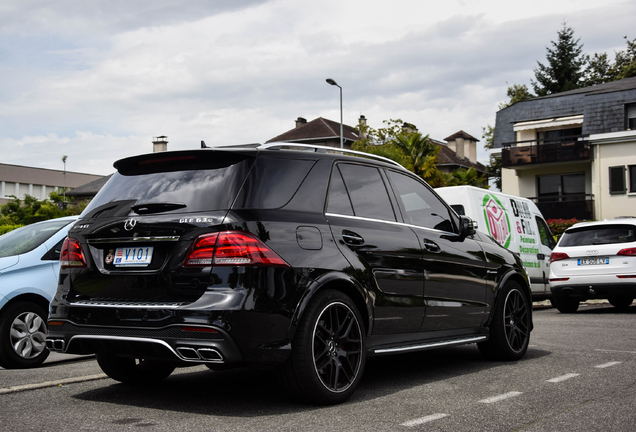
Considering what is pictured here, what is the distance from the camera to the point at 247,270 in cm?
450

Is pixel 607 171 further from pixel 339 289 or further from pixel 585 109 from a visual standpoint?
pixel 339 289

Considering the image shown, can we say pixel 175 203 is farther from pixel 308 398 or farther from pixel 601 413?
pixel 601 413

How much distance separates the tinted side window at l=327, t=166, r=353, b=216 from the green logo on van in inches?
316

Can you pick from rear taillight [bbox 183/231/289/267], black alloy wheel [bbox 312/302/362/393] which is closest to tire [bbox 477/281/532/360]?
black alloy wheel [bbox 312/302/362/393]

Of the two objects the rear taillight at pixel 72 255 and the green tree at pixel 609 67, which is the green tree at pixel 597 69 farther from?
the rear taillight at pixel 72 255

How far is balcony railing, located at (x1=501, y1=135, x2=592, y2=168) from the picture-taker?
127ft

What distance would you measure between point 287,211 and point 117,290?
1242 millimetres

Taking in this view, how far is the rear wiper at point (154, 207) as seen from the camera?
4.84 meters

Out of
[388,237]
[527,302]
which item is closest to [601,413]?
[388,237]

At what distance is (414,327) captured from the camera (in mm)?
5918

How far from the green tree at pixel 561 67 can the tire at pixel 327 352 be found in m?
57.8

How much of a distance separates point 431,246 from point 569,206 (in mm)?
34658

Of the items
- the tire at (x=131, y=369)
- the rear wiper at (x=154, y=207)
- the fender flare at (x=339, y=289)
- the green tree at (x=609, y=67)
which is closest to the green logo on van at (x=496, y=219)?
the fender flare at (x=339, y=289)

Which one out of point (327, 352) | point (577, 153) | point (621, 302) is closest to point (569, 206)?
point (577, 153)
